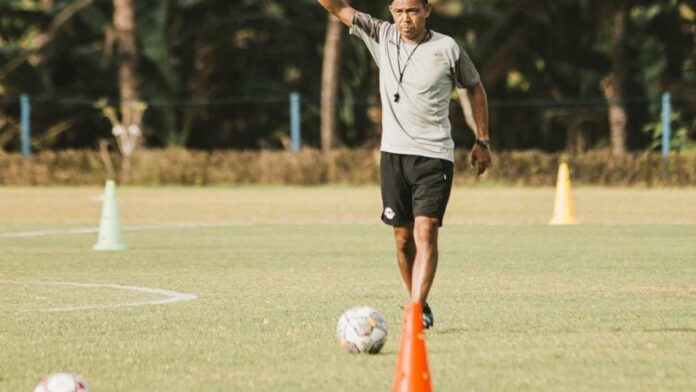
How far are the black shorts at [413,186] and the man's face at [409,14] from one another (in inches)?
31.5


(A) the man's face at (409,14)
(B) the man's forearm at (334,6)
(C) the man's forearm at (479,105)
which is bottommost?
(C) the man's forearm at (479,105)

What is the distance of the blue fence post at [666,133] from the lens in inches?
1374

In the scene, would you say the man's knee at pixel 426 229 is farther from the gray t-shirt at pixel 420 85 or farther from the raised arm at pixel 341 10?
the raised arm at pixel 341 10

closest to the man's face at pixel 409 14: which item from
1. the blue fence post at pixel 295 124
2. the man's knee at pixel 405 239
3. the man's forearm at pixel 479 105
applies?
the man's forearm at pixel 479 105

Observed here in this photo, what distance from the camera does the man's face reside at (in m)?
10.4

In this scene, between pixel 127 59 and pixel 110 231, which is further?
pixel 127 59

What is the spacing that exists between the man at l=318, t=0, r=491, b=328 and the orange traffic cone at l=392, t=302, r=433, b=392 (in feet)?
9.22

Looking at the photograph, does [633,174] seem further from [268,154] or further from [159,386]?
[159,386]

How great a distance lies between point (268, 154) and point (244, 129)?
951 cm

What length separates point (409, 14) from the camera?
10.4 metres

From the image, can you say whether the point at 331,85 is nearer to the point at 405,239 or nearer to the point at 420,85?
the point at 405,239

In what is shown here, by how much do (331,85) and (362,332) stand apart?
109 feet

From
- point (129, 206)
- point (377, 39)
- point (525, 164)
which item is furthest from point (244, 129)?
point (377, 39)

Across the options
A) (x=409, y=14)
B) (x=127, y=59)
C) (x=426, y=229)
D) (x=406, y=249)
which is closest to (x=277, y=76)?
(x=127, y=59)
